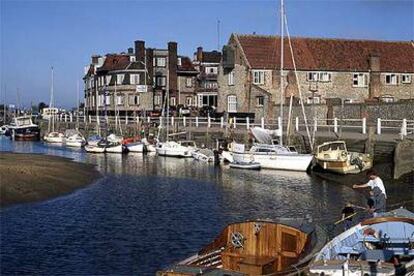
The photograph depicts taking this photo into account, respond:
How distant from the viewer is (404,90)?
73.1 m

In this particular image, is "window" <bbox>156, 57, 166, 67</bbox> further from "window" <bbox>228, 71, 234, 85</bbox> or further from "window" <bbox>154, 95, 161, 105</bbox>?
"window" <bbox>228, 71, 234, 85</bbox>

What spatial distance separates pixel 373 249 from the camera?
50.3 feet

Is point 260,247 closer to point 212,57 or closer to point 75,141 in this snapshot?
point 75,141

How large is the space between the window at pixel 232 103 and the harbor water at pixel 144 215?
2783 centimetres

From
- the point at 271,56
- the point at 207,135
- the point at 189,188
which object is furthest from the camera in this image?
the point at 271,56

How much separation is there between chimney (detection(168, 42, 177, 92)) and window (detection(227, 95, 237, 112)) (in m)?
23.6

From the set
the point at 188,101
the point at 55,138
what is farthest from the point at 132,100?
the point at 55,138

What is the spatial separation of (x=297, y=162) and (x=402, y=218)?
28.6m

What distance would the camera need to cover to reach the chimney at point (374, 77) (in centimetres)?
7188

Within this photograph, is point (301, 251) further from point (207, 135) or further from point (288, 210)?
point (207, 135)

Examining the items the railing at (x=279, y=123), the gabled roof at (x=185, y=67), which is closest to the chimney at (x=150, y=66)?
the gabled roof at (x=185, y=67)

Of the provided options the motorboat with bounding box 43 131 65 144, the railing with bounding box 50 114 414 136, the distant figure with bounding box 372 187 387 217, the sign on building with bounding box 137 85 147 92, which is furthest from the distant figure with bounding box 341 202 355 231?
the sign on building with bounding box 137 85 147 92

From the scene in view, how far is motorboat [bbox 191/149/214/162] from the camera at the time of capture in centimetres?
5397

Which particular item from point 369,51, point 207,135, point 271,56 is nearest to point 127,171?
point 207,135
